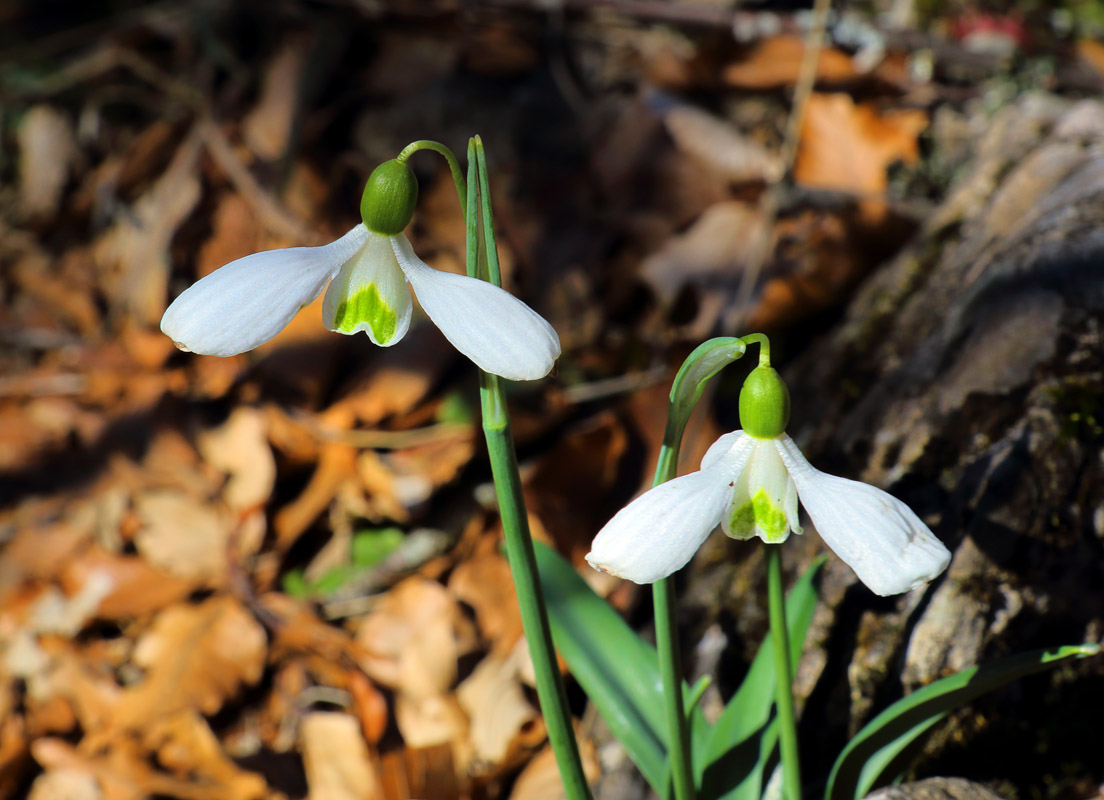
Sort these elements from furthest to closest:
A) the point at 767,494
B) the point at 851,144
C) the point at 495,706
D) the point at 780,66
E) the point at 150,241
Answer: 1. the point at 150,241
2. the point at 780,66
3. the point at 851,144
4. the point at 495,706
5. the point at 767,494

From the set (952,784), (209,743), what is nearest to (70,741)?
(209,743)

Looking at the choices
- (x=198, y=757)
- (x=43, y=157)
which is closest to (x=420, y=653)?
(x=198, y=757)

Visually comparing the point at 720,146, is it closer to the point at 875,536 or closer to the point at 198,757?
the point at 875,536

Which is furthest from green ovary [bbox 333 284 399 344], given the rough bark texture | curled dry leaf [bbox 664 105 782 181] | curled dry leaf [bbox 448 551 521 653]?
curled dry leaf [bbox 664 105 782 181]

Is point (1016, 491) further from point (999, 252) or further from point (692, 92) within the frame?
point (692, 92)

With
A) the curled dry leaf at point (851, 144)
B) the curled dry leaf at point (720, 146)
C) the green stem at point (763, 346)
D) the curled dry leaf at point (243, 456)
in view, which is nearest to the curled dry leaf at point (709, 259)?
the curled dry leaf at point (720, 146)

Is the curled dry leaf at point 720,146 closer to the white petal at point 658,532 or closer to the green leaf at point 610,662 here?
the green leaf at point 610,662

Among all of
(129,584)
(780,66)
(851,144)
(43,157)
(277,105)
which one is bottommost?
(129,584)

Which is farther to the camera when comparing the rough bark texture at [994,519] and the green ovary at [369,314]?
the rough bark texture at [994,519]
